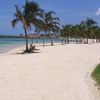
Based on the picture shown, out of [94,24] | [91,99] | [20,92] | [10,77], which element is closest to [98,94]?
[91,99]

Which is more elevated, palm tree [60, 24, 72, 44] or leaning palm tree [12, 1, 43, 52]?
leaning palm tree [12, 1, 43, 52]

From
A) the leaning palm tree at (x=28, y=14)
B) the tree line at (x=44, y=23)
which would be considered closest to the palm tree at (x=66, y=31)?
the tree line at (x=44, y=23)

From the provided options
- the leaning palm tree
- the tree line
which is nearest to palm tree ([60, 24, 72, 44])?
the tree line

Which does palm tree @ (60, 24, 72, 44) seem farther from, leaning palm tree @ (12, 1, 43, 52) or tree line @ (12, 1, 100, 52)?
leaning palm tree @ (12, 1, 43, 52)

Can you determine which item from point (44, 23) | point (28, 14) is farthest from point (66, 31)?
point (28, 14)

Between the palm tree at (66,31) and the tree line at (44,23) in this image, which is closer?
the tree line at (44,23)

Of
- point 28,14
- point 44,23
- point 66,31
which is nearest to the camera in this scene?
point 28,14

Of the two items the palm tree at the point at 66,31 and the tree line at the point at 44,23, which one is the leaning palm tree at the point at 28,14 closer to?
the tree line at the point at 44,23

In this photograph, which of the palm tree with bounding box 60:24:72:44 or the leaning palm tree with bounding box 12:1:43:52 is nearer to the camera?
the leaning palm tree with bounding box 12:1:43:52

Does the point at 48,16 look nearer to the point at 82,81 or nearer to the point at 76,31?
the point at 76,31

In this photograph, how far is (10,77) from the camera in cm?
1279

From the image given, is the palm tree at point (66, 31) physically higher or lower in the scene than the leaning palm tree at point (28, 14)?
lower

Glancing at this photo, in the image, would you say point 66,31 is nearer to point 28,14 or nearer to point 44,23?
point 44,23

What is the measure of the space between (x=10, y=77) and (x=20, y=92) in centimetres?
330
